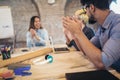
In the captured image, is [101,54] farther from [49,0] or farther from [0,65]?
[49,0]

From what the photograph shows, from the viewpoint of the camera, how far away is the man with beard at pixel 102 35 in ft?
4.27

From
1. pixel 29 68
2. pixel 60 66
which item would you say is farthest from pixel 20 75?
pixel 60 66

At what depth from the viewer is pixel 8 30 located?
4523 mm

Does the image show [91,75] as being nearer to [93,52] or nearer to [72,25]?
[93,52]

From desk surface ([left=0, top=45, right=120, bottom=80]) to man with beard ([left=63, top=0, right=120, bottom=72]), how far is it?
0.33ft

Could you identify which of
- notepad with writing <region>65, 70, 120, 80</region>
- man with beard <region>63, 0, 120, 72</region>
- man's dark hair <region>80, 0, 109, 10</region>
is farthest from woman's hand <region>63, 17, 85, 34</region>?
notepad with writing <region>65, 70, 120, 80</region>

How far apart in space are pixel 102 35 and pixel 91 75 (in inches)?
15.7

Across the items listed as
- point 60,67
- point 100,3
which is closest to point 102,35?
point 100,3

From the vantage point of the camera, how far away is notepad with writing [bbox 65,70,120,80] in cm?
119

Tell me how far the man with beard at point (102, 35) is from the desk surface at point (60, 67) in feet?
0.33

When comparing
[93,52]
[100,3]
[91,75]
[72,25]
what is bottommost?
[91,75]

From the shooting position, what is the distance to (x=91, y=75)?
1253 millimetres

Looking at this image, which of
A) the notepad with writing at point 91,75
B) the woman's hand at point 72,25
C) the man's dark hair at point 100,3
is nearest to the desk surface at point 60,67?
the notepad with writing at point 91,75

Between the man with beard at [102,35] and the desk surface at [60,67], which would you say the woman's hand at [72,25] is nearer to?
the man with beard at [102,35]
